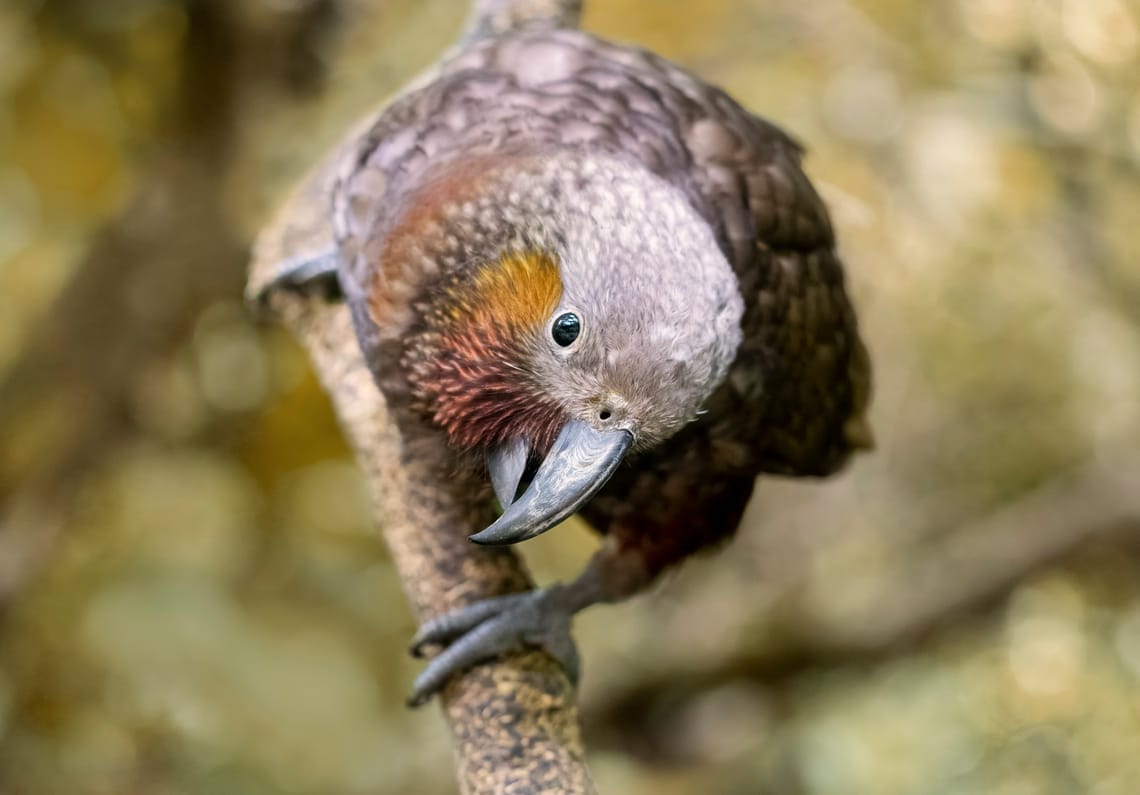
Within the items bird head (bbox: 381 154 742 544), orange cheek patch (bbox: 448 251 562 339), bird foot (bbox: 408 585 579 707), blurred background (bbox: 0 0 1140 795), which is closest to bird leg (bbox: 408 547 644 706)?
bird foot (bbox: 408 585 579 707)

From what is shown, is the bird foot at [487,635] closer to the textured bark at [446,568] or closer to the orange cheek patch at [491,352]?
the textured bark at [446,568]

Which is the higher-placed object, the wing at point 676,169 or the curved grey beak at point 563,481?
the wing at point 676,169

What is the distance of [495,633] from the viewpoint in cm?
159

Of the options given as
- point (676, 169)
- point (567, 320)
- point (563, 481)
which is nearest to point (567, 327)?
point (567, 320)

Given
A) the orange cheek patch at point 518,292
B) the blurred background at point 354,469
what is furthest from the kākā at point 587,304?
the blurred background at point 354,469

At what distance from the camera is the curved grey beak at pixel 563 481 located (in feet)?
4.11

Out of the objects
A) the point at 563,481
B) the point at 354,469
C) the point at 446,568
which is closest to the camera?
the point at 563,481

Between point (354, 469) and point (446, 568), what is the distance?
1.98 m

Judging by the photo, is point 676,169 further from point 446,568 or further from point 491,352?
point 446,568

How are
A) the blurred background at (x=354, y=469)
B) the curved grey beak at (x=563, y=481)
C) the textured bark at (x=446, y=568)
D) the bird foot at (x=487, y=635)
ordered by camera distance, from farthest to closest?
the blurred background at (x=354, y=469) → the bird foot at (x=487, y=635) → the textured bark at (x=446, y=568) → the curved grey beak at (x=563, y=481)

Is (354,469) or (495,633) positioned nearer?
(495,633)

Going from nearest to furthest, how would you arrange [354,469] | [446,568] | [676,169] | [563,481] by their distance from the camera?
1. [563,481]
2. [676,169]
3. [446,568]
4. [354,469]

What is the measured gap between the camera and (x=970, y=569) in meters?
3.44

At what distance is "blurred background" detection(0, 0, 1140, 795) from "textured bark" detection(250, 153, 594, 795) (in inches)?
40.5
